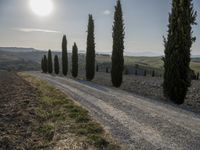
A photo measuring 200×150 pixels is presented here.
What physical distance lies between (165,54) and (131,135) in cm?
1410

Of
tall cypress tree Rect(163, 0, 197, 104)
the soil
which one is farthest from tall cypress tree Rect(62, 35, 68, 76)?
the soil

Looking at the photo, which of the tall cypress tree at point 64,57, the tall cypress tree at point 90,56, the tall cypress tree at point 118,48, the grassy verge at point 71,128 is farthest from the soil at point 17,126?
the tall cypress tree at point 64,57

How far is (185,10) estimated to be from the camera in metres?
22.8

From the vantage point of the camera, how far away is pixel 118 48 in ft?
125

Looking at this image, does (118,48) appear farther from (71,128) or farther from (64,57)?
(64,57)

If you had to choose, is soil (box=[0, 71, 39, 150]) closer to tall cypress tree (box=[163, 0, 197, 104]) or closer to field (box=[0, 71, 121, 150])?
field (box=[0, 71, 121, 150])

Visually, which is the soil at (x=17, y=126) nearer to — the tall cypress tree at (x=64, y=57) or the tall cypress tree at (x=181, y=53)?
the tall cypress tree at (x=181, y=53)

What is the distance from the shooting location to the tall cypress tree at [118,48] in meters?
37.6

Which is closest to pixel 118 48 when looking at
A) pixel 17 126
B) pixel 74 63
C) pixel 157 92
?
pixel 157 92

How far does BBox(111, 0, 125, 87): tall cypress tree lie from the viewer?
123ft

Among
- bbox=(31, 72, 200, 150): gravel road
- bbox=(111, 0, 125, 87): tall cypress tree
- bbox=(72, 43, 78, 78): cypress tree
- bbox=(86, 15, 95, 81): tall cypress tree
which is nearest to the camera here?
bbox=(31, 72, 200, 150): gravel road

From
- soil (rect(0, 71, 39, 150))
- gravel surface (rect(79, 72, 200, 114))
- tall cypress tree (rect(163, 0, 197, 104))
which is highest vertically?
tall cypress tree (rect(163, 0, 197, 104))

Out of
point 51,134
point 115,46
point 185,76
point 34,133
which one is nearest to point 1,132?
point 34,133

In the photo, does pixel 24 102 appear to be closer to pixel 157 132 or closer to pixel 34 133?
pixel 34 133
